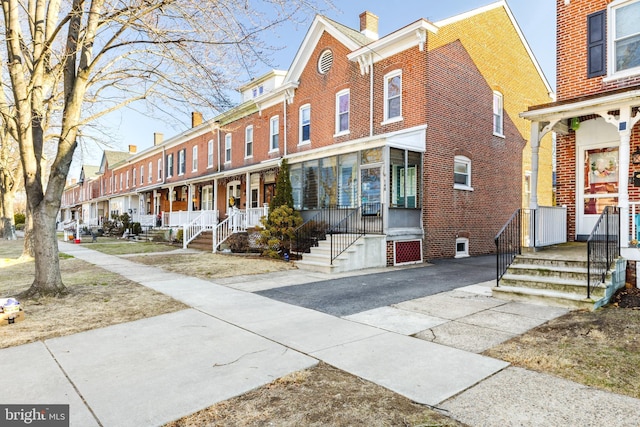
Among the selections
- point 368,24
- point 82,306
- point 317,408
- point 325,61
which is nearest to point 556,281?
point 317,408

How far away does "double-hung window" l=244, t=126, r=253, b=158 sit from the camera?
74.8ft

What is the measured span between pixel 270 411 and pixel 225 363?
4.16ft

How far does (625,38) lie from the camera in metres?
8.98

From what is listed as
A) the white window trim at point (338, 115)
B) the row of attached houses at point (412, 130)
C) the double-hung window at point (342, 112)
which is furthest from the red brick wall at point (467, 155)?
the double-hung window at point (342, 112)

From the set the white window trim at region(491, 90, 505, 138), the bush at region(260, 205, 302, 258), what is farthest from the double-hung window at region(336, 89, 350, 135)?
the white window trim at region(491, 90, 505, 138)

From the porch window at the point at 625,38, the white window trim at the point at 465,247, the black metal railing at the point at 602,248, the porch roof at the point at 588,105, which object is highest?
the porch window at the point at 625,38

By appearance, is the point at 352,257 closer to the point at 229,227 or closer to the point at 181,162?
the point at 229,227

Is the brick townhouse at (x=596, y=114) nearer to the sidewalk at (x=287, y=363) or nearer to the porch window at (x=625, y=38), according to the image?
the porch window at (x=625, y=38)

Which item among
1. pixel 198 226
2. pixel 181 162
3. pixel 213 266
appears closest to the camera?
pixel 213 266

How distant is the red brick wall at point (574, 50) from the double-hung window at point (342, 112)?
7951 mm

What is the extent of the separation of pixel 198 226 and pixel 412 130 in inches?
522

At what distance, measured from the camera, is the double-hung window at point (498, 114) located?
55.4ft

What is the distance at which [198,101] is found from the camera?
27.6ft

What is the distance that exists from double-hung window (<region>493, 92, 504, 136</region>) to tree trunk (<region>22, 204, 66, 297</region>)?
54.1 feet
